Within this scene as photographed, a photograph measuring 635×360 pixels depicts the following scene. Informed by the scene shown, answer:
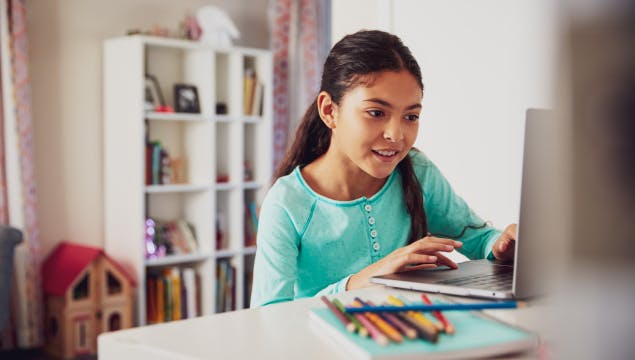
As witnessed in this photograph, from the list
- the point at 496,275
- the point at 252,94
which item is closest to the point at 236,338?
the point at 496,275

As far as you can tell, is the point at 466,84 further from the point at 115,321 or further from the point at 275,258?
the point at 115,321

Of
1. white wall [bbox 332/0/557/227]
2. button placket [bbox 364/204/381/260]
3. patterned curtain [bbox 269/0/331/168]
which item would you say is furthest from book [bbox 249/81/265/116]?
button placket [bbox 364/204/381/260]

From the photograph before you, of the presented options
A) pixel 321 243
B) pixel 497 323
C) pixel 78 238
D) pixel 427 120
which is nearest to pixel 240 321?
pixel 497 323

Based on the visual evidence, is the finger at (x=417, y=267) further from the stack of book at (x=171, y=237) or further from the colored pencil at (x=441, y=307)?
the stack of book at (x=171, y=237)

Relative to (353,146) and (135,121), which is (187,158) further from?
(353,146)

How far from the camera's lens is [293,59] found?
441 centimetres

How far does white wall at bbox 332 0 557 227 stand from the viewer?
2.05 meters

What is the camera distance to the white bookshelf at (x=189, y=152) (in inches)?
139

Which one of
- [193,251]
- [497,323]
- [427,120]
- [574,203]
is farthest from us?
[193,251]

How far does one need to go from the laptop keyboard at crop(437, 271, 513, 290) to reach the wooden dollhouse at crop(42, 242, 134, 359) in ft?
8.93

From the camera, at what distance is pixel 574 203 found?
11 centimetres

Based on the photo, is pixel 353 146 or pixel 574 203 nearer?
pixel 574 203

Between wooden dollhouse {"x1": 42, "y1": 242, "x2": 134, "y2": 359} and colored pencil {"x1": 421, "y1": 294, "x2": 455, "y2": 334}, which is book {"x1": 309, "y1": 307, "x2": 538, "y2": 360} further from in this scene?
wooden dollhouse {"x1": 42, "y1": 242, "x2": 134, "y2": 359}

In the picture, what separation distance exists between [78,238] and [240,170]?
945mm
